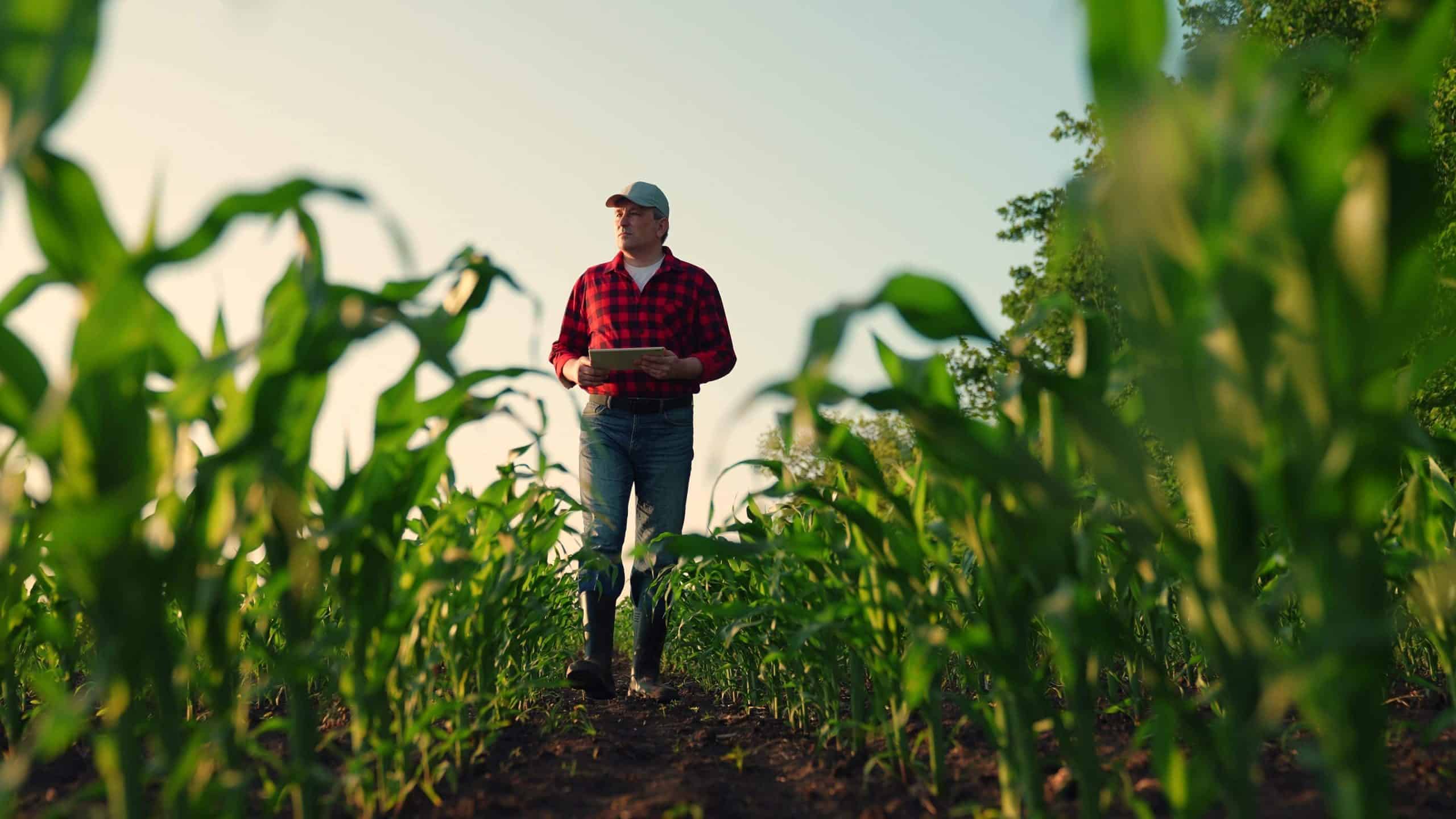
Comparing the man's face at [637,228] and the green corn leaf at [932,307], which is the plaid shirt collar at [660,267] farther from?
the green corn leaf at [932,307]

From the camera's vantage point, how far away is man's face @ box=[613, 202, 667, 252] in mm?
4242

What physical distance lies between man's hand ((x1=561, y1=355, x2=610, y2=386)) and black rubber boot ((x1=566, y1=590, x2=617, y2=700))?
2.84 ft

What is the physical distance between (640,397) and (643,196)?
939 millimetres

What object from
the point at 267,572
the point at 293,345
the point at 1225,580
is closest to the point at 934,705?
the point at 1225,580

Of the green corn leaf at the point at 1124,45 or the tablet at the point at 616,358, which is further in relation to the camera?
the tablet at the point at 616,358

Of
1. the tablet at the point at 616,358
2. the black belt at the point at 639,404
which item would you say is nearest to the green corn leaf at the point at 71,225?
the tablet at the point at 616,358

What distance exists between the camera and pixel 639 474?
407 cm

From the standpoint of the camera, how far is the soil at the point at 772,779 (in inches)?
68.0

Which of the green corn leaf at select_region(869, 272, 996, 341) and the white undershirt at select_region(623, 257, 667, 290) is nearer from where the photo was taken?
the green corn leaf at select_region(869, 272, 996, 341)

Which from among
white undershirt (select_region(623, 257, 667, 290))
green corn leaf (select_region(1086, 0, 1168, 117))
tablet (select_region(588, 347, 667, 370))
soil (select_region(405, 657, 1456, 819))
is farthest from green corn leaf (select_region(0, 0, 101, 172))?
white undershirt (select_region(623, 257, 667, 290))

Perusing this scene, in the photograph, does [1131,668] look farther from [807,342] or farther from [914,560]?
[807,342]

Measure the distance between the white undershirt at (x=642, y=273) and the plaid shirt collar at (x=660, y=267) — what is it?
0.05 feet

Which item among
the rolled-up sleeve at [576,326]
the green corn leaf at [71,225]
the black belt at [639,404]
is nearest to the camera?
the green corn leaf at [71,225]

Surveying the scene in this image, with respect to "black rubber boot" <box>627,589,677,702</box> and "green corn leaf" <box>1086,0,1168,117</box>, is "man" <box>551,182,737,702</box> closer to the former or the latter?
A: "black rubber boot" <box>627,589,677,702</box>
